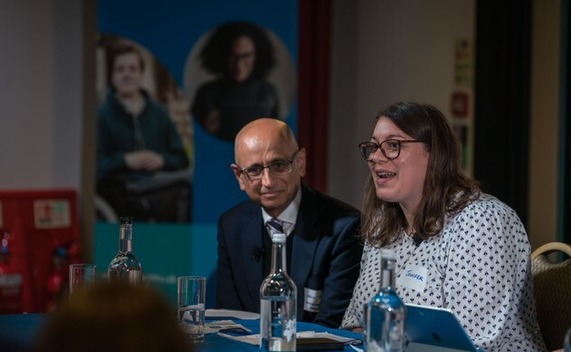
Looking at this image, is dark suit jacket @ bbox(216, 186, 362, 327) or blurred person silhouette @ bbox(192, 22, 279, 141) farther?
blurred person silhouette @ bbox(192, 22, 279, 141)

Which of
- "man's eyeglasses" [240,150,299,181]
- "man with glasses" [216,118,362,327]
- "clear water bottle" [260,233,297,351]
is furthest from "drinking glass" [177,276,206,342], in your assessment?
"man's eyeglasses" [240,150,299,181]

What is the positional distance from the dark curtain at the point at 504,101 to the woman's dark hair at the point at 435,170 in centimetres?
204

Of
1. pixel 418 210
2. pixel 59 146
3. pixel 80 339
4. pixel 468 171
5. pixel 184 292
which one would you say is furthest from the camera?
pixel 59 146

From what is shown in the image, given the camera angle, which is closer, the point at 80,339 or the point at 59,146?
the point at 80,339

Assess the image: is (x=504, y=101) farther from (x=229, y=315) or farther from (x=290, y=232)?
(x=229, y=315)

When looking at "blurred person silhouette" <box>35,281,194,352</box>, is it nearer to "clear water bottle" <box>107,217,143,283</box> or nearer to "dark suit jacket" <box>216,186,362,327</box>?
"clear water bottle" <box>107,217,143,283</box>

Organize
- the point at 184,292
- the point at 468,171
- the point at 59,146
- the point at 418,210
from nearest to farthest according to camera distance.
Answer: the point at 184,292
the point at 418,210
the point at 468,171
the point at 59,146

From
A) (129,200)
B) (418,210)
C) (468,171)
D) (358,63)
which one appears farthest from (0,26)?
(418,210)

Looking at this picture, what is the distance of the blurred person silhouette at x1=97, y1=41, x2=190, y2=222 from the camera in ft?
18.6

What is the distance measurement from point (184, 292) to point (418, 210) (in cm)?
81

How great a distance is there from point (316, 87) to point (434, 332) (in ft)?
12.3

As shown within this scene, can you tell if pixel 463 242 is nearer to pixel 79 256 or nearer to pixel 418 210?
pixel 418 210

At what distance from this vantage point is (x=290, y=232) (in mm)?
3615

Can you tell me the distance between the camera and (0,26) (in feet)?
18.6
